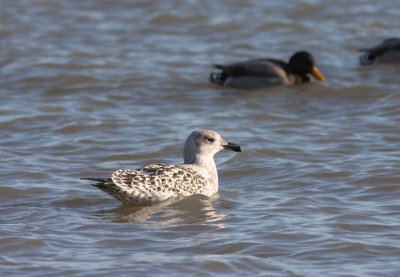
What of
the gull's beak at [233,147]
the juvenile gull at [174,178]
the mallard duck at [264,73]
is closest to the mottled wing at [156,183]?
the juvenile gull at [174,178]

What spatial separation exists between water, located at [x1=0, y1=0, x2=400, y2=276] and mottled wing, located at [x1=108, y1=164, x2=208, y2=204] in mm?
105

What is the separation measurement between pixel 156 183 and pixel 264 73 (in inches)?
235

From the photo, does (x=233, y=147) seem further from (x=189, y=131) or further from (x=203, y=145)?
(x=189, y=131)

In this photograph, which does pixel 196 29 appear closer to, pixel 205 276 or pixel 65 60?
pixel 65 60

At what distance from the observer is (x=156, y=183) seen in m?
9.14

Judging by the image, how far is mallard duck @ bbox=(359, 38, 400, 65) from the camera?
51.6 ft

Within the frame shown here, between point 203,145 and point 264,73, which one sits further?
point 264,73

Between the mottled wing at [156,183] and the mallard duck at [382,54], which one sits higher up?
the mallard duck at [382,54]

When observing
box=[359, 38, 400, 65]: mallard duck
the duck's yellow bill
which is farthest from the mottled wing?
box=[359, 38, 400, 65]: mallard duck

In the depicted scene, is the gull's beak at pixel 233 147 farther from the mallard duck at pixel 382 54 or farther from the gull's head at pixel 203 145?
the mallard duck at pixel 382 54

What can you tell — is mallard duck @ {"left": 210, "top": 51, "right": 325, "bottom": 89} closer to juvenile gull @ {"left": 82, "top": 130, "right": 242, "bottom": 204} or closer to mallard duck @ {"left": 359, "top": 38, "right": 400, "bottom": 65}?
mallard duck @ {"left": 359, "top": 38, "right": 400, "bottom": 65}

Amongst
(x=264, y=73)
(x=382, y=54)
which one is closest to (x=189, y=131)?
(x=264, y=73)

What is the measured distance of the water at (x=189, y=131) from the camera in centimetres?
786

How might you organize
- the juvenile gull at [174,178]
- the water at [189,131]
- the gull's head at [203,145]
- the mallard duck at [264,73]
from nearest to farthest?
the water at [189,131]
the juvenile gull at [174,178]
the gull's head at [203,145]
the mallard duck at [264,73]
